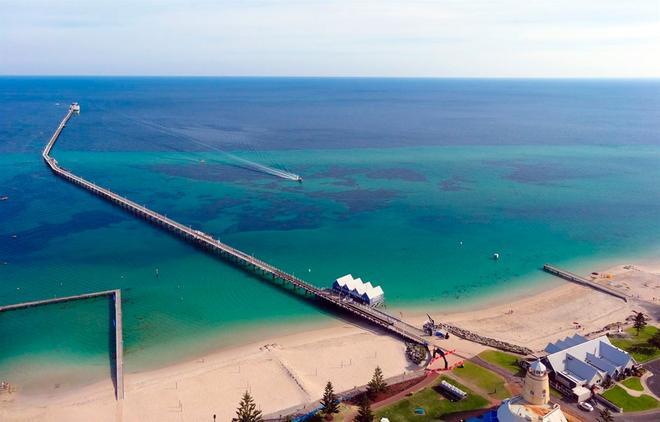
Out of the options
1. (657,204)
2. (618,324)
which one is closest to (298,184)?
(618,324)

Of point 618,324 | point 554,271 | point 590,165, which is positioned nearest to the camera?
point 618,324

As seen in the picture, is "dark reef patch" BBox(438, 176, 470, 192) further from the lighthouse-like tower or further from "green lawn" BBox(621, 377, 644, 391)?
the lighthouse-like tower

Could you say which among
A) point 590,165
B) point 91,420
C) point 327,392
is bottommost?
point 91,420

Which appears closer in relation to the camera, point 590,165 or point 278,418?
point 278,418

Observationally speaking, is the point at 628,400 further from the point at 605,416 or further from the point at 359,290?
the point at 359,290

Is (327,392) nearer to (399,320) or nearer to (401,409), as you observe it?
(401,409)

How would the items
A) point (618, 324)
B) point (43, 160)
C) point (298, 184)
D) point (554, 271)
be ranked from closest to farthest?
point (618, 324) → point (554, 271) → point (298, 184) → point (43, 160)

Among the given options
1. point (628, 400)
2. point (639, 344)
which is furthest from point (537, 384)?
point (639, 344)
